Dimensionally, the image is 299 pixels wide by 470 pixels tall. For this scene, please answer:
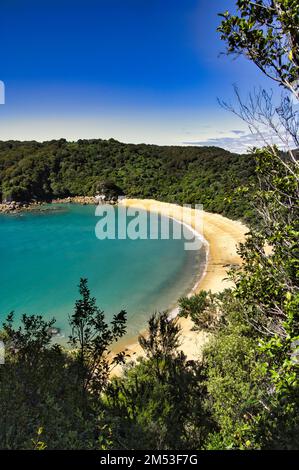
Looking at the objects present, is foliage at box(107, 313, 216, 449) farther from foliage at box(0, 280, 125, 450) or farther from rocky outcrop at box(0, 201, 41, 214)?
rocky outcrop at box(0, 201, 41, 214)

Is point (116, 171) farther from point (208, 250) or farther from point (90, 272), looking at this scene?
point (90, 272)

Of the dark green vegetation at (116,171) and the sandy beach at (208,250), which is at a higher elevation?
the dark green vegetation at (116,171)

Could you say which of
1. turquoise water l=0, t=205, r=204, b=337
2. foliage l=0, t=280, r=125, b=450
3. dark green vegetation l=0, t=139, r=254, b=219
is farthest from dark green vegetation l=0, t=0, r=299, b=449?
dark green vegetation l=0, t=139, r=254, b=219

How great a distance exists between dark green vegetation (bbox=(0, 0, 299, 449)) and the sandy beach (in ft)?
6.35

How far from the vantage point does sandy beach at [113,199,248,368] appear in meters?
17.5

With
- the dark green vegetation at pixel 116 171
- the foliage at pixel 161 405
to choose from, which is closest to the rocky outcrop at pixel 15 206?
the dark green vegetation at pixel 116 171

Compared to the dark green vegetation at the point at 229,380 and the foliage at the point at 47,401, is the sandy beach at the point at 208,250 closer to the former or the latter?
the dark green vegetation at the point at 229,380

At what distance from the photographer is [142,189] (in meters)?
77.1

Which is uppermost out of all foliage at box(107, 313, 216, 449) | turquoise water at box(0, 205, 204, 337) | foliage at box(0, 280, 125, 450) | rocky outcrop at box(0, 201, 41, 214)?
rocky outcrop at box(0, 201, 41, 214)

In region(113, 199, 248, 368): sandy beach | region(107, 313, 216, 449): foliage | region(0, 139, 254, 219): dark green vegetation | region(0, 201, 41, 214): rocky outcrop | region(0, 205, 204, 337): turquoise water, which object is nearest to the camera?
region(107, 313, 216, 449): foliage

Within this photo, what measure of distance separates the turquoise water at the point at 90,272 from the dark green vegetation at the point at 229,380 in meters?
11.0

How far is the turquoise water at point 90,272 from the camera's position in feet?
79.4

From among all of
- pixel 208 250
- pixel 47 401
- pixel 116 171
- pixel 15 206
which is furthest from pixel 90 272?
pixel 116 171
